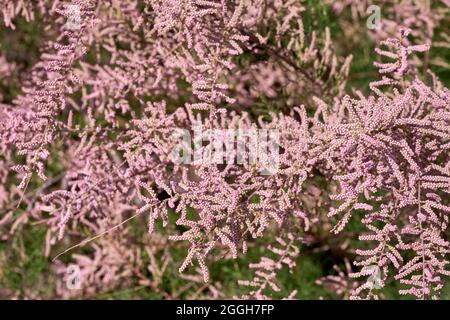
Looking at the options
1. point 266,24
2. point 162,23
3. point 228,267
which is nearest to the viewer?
point 162,23

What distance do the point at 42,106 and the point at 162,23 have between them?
428mm

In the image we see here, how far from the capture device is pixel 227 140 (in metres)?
1.95

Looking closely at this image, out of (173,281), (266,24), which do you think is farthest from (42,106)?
(173,281)

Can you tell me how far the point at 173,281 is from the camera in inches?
115

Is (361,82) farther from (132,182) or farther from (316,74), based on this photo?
(132,182)

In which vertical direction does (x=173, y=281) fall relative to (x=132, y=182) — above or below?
below

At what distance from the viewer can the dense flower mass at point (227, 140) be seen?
67.2 inches

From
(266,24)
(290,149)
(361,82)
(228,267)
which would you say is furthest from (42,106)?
(361,82)

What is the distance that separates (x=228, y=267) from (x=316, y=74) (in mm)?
1199

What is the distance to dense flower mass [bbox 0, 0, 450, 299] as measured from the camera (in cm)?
171
